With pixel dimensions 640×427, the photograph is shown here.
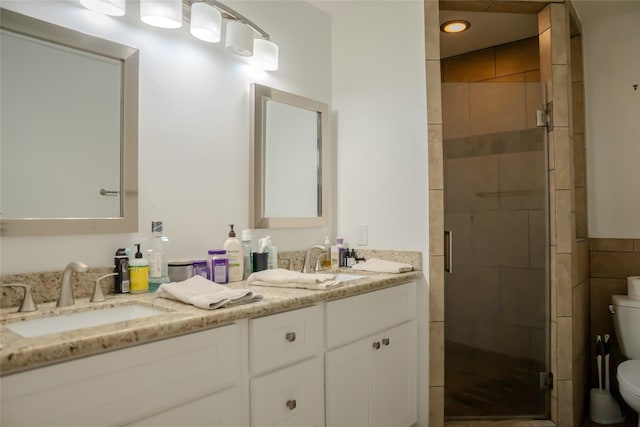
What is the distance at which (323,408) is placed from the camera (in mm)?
1634

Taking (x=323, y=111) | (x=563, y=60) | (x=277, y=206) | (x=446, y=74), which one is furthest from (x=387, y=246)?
(x=446, y=74)

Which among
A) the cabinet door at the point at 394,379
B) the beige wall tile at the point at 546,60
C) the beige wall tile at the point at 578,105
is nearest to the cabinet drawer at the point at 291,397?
the cabinet door at the point at 394,379

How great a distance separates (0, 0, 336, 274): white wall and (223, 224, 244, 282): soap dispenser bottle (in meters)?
0.08

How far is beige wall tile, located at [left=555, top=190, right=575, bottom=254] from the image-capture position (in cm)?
230

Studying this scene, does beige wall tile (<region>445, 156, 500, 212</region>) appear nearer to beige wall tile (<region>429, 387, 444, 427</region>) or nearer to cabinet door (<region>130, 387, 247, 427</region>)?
beige wall tile (<region>429, 387, 444, 427</region>)

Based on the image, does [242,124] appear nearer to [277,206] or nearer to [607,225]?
[277,206]

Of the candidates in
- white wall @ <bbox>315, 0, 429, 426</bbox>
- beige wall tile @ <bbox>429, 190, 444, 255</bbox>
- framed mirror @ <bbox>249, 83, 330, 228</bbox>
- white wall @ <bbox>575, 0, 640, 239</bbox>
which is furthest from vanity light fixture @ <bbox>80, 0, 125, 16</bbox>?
white wall @ <bbox>575, 0, 640, 239</bbox>

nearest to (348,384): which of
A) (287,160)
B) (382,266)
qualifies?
(382,266)

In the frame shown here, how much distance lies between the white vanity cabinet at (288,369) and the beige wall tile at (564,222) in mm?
1449

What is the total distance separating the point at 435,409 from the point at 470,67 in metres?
2.31

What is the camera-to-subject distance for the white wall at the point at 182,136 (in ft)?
4.79

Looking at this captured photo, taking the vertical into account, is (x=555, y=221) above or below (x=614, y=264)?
above

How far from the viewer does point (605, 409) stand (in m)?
2.45

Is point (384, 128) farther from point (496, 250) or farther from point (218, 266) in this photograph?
point (218, 266)
